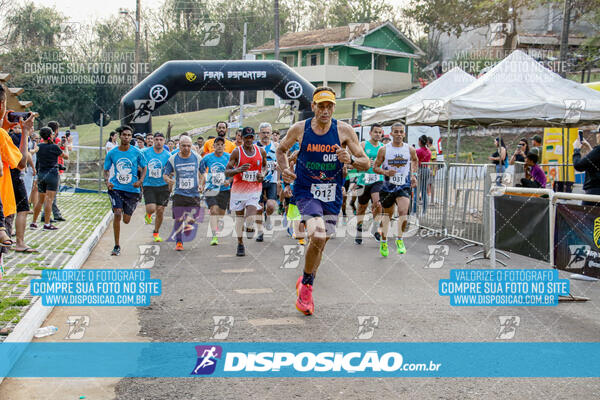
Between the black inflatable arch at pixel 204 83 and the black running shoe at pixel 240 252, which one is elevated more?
the black inflatable arch at pixel 204 83

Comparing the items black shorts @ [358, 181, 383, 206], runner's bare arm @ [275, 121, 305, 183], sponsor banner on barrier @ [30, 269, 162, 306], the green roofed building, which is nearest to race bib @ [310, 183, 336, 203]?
runner's bare arm @ [275, 121, 305, 183]

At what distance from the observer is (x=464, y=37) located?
48.7 metres

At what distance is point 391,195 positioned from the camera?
1001cm

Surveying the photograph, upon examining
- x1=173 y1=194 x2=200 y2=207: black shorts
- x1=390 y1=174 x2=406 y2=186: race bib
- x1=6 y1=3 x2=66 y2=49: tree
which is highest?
x1=6 y1=3 x2=66 y2=49: tree

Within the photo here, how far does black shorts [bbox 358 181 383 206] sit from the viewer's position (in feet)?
35.0

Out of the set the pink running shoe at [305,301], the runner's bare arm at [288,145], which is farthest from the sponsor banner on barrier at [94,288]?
the runner's bare arm at [288,145]

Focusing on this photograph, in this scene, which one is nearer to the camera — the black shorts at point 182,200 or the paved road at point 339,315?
the paved road at point 339,315

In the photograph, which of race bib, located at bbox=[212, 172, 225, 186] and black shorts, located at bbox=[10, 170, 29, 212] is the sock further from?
race bib, located at bbox=[212, 172, 225, 186]

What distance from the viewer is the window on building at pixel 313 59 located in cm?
4634

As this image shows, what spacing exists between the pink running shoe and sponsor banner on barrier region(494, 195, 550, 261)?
296 cm

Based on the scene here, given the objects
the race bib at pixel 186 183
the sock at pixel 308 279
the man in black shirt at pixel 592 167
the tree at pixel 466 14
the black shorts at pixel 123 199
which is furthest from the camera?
the tree at pixel 466 14

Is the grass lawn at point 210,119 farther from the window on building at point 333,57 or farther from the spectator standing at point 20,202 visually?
the spectator standing at point 20,202

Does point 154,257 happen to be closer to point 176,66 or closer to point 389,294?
point 389,294

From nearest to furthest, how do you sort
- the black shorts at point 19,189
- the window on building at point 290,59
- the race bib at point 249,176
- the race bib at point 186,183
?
the black shorts at point 19,189 → the race bib at point 249,176 → the race bib at point 186,183 → the window on building at point 290,59
